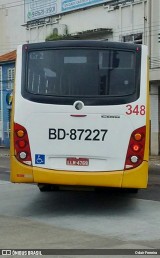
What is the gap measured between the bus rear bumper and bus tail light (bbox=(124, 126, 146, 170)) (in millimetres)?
98

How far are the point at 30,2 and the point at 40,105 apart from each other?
26.8m

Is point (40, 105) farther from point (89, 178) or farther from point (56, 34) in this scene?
point (56, 34)

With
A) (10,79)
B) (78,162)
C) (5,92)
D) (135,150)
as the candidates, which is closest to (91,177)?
(78,162)

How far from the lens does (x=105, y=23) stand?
2939cm

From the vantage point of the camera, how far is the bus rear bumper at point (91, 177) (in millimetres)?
8773

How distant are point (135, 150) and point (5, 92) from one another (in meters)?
30.5

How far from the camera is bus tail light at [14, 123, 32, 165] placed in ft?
29.4

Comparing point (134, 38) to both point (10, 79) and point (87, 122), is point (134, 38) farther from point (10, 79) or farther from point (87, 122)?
point (87, 122)

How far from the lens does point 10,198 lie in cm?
1146

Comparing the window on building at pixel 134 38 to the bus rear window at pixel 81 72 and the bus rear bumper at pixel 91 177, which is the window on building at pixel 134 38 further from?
the bus rear bumper at pixel 91 177

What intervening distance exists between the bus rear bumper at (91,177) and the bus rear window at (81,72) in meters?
1.44

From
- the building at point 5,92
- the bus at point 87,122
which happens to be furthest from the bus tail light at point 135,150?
the building at point 5,92

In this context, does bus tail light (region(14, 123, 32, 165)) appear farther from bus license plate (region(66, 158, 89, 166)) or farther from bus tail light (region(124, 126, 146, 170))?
bus tail light (region(124, 126, 146, 170))

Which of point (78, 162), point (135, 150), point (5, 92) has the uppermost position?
point (5, 92)
